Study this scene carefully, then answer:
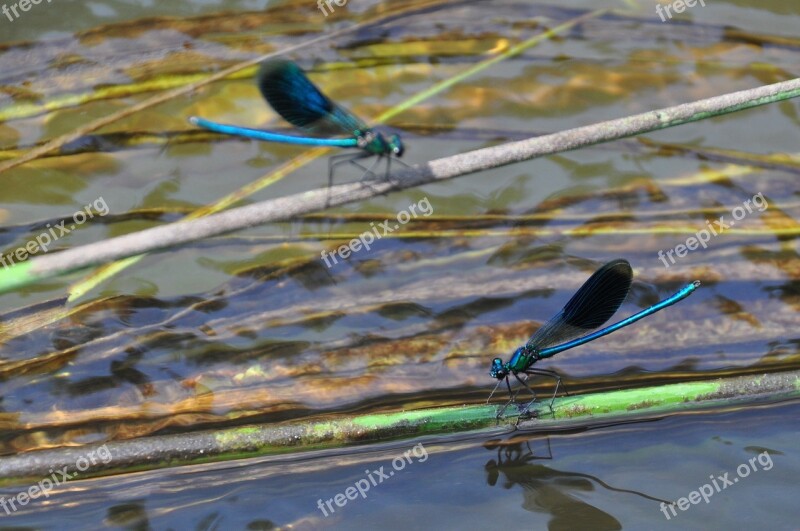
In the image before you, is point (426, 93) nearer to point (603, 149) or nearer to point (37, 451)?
point (603, 149)

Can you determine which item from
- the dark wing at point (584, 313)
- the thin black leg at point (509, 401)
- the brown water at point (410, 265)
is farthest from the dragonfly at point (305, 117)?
the thin black leg at point (509, 401)

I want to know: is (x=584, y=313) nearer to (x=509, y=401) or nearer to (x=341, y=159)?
(x=509, y=401)

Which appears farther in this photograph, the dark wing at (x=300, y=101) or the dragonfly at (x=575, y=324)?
the dark wing at (x=300, y=101)

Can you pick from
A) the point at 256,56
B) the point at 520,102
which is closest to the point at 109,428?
the point at 256,56

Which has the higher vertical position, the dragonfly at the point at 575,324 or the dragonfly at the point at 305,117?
the dragonfly at the point at 305,117

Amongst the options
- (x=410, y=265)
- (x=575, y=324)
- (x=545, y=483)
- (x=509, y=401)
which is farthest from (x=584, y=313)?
(x=410, y=265)

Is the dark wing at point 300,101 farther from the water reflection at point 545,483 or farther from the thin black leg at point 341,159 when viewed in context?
the water reflection at point 545,483
